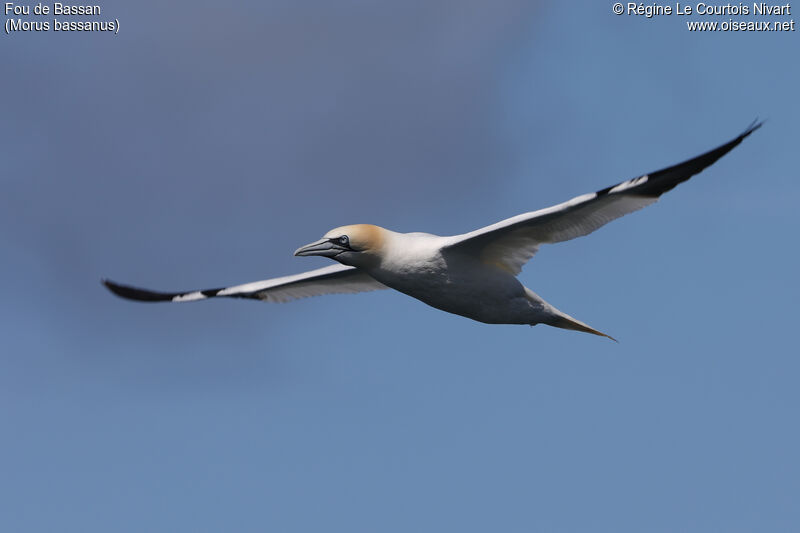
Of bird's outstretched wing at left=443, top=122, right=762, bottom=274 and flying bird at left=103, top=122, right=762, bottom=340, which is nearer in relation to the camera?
bird's outstretched wing at left=443, top=122, right=762, bottom=274

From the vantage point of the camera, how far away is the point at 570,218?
18031 millimetres

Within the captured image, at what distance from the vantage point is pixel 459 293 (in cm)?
1850

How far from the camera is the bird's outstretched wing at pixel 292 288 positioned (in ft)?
70.2

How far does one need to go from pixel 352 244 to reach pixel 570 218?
11.0ft

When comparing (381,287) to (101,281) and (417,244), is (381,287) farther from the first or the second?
(101,281)

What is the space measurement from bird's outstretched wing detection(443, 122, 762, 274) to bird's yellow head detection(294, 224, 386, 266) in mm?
1168

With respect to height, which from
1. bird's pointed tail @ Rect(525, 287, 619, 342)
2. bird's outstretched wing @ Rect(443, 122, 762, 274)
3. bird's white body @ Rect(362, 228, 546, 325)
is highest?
bird's outstretched wing @ Rect(443, 122, 762, 274)

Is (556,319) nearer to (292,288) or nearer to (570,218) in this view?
(570,218)

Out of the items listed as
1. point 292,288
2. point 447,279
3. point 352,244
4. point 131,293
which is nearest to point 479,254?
point 447,279

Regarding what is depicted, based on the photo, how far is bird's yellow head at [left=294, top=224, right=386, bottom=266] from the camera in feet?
61.0

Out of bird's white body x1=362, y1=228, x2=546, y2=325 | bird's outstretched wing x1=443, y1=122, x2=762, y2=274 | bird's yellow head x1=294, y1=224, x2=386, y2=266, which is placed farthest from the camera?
bird's yellow head x1=294, y1=224, x2=386, y2=266

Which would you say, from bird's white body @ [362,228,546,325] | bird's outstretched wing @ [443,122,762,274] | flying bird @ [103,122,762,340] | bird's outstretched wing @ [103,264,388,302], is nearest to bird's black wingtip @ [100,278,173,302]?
bird's outstretched wing @ [103,264,388,302]

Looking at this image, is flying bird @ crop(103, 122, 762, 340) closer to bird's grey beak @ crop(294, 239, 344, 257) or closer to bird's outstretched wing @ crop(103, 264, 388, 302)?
bird's grey beak @ crop(294, 239, 344, 257)

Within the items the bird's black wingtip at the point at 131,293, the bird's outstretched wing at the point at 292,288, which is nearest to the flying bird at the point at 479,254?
the bird's outstretched wing at the point at 292,288
